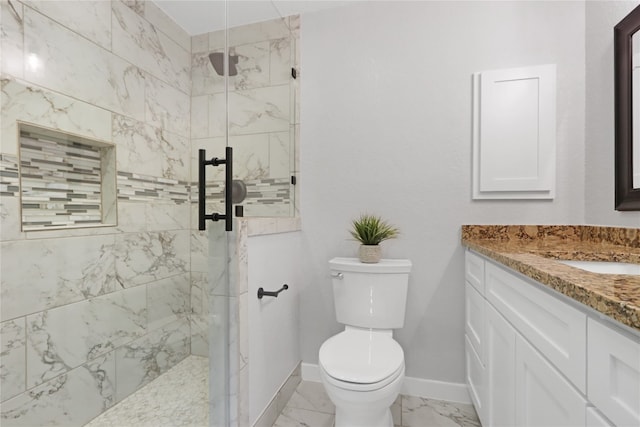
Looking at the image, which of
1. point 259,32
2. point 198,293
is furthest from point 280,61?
point 198,293

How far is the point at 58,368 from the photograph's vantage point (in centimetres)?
117

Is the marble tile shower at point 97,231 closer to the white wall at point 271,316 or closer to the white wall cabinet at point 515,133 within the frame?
the white wall at point 271,316

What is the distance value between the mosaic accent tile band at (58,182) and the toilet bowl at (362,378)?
1.17m

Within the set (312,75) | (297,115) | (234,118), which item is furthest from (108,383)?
(312,75)

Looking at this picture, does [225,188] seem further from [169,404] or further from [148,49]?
[169,404]

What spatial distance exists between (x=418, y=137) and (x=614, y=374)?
1520mm

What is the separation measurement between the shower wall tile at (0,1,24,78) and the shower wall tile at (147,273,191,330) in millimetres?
939

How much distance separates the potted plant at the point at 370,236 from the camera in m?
1.75

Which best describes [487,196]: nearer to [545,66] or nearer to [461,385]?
[545,66]

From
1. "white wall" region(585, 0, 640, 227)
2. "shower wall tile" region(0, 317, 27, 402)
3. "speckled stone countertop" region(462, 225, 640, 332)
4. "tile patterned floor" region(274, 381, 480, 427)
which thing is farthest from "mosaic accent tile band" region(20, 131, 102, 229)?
"white wall" region(585, 0, 640, 227)

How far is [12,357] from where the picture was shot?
105cm

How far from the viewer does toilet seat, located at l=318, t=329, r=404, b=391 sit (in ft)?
3.99

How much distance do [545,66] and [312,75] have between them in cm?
134

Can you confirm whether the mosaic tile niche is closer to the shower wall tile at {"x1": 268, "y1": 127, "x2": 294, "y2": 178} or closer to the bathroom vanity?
the shower wall tile at {"x1": 268, "y1": 127, "x2": 294, "y2": 178}
